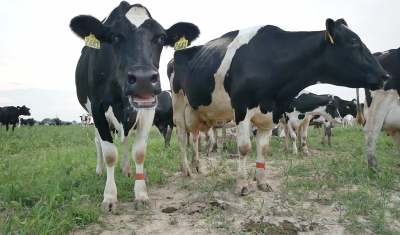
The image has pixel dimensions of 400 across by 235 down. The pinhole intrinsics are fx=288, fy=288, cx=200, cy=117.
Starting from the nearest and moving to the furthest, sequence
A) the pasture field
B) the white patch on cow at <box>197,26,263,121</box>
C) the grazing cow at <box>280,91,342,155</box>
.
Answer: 1. the pasture field
2. the white patch on cow at <box>197,26,263,121</box>
3. the grazing cow at <box>280,91,342,155</box>

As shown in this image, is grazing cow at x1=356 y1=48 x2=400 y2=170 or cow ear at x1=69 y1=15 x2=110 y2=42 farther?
grazing cow at x1=356 y1=48 x2=400 y2=170

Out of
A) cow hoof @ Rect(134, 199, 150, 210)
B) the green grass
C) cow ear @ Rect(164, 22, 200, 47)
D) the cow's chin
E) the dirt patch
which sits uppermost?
cow ear @ Rect(164, 22, 200, 47)

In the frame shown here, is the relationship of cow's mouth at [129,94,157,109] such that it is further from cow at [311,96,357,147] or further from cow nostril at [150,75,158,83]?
cow at [311,96,357,147]

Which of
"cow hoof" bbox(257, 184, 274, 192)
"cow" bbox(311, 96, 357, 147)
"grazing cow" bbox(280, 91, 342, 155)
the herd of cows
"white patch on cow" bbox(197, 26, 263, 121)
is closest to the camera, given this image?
the herd of cows

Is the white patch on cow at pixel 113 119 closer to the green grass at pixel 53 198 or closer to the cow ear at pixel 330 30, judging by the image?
the green grass at pixel 53 198

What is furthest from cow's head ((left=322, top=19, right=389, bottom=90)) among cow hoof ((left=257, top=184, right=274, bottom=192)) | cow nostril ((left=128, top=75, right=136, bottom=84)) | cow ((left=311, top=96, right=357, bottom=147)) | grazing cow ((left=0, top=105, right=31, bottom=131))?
grazing cow ((left=0, top=105, right=31, bottom=131))

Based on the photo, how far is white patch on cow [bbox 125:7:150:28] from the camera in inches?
129

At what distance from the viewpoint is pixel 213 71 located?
4.67m

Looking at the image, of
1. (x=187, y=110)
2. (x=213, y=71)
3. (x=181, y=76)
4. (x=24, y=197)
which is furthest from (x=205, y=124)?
(x=24, y=197)

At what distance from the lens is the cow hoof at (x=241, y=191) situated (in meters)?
3.94

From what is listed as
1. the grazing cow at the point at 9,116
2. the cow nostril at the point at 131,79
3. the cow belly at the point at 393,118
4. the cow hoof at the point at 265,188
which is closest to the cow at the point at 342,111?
the cow belly at the point at 393,118

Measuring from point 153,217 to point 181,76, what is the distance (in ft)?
10.8

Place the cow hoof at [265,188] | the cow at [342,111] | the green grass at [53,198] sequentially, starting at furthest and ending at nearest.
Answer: the cow at [342,111]
the cow hoof at [265,188]
the green grass at [53,198]

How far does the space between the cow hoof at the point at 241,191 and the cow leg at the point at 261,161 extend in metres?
0.35
